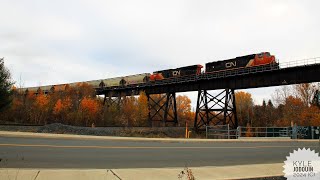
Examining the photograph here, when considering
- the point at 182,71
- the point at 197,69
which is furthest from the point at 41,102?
the point at 197,69

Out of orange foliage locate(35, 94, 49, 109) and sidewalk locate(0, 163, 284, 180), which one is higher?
orange foliage locate(35, 94, 49, 109)

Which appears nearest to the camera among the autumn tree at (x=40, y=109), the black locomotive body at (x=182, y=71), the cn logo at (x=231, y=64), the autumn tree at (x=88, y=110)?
the cn logo at (x=231, y=64)

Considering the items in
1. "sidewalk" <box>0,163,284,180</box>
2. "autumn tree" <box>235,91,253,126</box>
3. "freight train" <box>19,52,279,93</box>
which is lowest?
"sidewalk" <box>0,163,284,180</box>

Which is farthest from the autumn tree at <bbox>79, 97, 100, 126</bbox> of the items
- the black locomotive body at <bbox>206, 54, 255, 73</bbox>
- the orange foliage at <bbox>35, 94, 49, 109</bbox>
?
the black locomotive body at <bbox>206, 54, 255, 73</bbox>

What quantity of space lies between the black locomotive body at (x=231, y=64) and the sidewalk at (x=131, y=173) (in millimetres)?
27255

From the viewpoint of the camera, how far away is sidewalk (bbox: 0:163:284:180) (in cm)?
536

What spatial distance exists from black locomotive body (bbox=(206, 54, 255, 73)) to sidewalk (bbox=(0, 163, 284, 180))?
2726 cm

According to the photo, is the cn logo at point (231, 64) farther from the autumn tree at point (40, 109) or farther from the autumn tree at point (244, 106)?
the autumn tree at point (40, 109)

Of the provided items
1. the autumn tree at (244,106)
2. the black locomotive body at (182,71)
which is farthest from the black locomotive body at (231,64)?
the autumn tree at (244,106)

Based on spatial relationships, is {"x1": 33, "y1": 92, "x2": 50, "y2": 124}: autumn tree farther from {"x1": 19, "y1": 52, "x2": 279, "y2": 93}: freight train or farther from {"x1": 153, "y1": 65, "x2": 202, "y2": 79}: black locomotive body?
{"x1": 153, "y1": 65, "x2": 202, "y2": 79}: black locomotive body

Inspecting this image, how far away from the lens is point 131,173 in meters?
6.01

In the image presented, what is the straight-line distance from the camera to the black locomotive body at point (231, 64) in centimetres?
3323

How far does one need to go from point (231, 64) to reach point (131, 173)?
30901 millimetres

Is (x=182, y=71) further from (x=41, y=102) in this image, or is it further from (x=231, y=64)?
(x=41, y=102)
